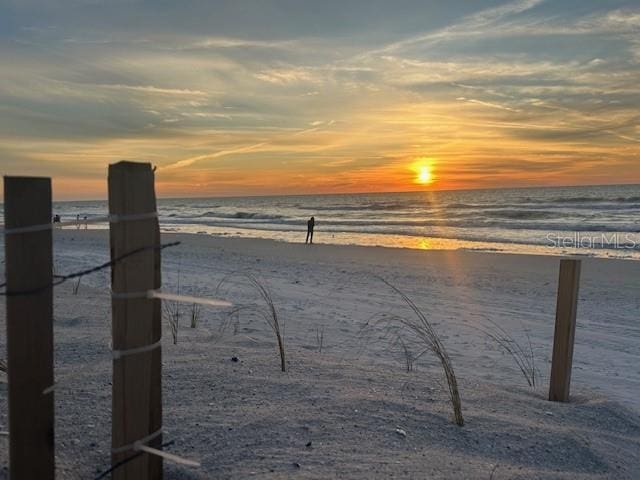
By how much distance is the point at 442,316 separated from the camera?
31.1ft

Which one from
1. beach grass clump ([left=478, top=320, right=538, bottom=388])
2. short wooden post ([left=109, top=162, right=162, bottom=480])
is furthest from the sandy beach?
short wooden post ([left=109, top=162, right=162, bottom=480])

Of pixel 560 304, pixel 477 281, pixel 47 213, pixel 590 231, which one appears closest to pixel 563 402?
pixel 560 304

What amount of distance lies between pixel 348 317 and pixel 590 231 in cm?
2617

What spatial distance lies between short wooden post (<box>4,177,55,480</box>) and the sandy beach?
26.8 inches

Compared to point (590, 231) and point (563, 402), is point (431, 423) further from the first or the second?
point (590, 231)

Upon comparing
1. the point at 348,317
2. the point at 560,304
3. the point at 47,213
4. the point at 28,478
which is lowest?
the point at 348,317

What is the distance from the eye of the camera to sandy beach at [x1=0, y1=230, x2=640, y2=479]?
3.33 meters

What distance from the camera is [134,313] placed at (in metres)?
2.46

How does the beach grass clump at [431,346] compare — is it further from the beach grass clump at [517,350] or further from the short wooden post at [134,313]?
the short wooden post at [134,313]

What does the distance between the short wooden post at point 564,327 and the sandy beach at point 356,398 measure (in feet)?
0.65

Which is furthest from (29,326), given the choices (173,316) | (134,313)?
(173,316)

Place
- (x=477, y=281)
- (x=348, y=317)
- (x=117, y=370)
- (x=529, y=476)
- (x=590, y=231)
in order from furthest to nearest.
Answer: (x=590, y=231) → (x=477, y=281) → (x=348, y=317) → (x=529, y=476) → (x=117, y=370)

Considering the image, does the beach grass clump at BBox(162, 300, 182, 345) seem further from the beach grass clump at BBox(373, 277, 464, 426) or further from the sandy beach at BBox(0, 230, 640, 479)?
the beach grass clump at BBox(373, 277, 464, 426)

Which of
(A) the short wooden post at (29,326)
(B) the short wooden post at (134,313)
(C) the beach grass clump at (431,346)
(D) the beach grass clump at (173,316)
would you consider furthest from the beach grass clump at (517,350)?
(A) the short wooden post at (29,326)
